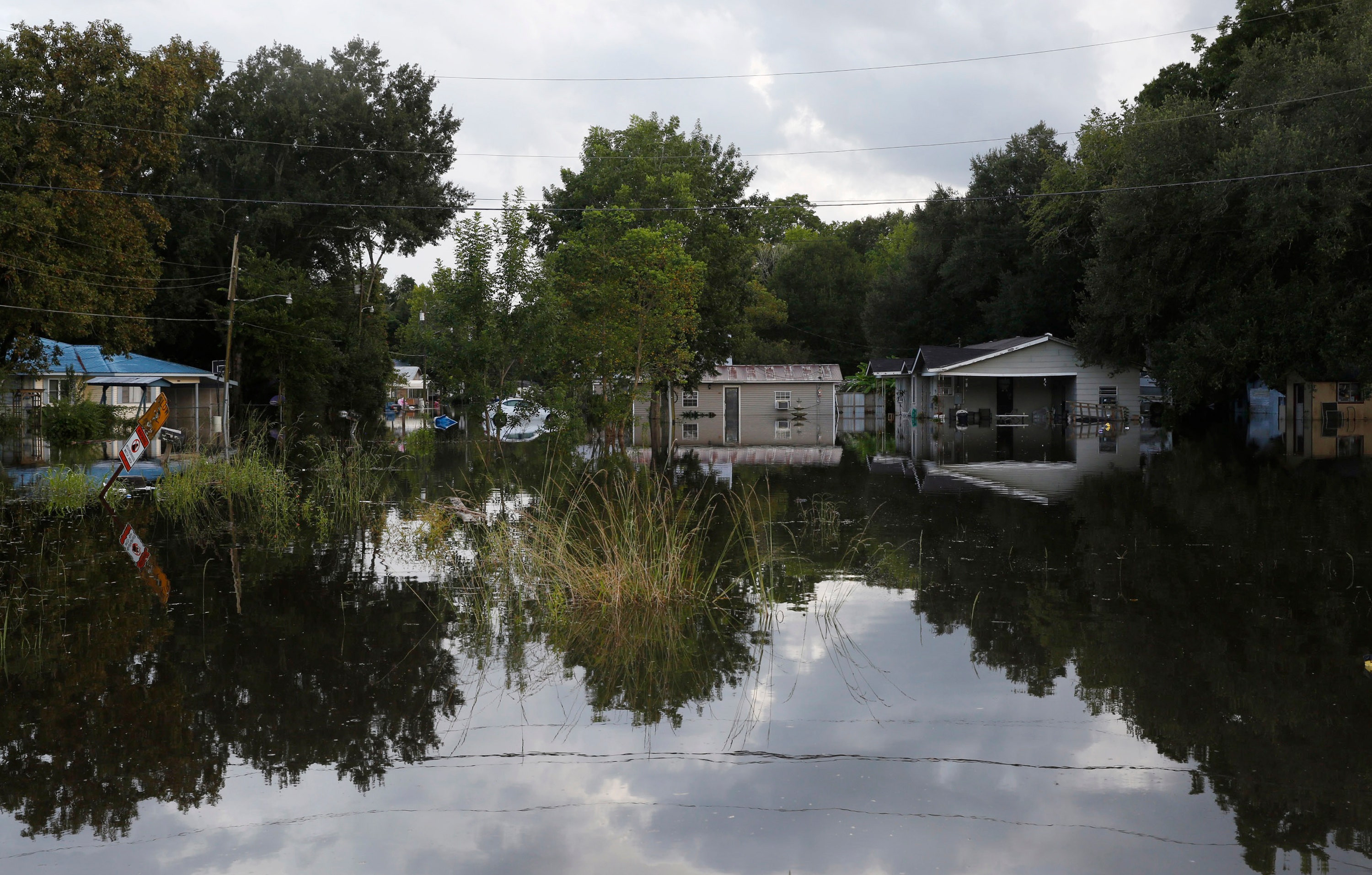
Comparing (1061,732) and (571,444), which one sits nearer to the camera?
(1061,732)

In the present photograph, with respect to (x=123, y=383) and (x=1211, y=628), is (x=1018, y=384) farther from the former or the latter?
(x=1211, y=628)

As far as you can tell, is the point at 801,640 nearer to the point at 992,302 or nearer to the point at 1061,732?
the point at 1061,732

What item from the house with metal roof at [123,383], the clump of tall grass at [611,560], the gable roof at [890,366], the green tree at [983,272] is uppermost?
the green tree at [983,272]

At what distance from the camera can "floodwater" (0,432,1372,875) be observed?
484cm

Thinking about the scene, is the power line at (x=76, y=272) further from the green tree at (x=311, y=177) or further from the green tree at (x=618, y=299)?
the green tree at (x=618, y=299)

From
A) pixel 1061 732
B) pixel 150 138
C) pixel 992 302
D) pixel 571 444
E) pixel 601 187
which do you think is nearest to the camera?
pixel 1061 732

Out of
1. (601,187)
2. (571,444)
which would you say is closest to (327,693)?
(571,444)

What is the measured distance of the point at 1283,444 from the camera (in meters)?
33.6

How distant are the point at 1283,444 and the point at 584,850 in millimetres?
34297

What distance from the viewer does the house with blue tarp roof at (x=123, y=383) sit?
121 feet

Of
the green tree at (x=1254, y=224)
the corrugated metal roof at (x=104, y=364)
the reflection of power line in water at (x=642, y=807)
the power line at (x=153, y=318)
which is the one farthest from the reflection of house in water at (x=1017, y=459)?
the corrugated metal roof at (x=104, y=364)

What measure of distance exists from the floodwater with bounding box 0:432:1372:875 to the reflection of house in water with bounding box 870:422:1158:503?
8.17 m

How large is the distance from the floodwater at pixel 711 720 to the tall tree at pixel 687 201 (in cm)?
3197

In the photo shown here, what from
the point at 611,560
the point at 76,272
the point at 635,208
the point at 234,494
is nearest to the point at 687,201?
the point at 635,208
